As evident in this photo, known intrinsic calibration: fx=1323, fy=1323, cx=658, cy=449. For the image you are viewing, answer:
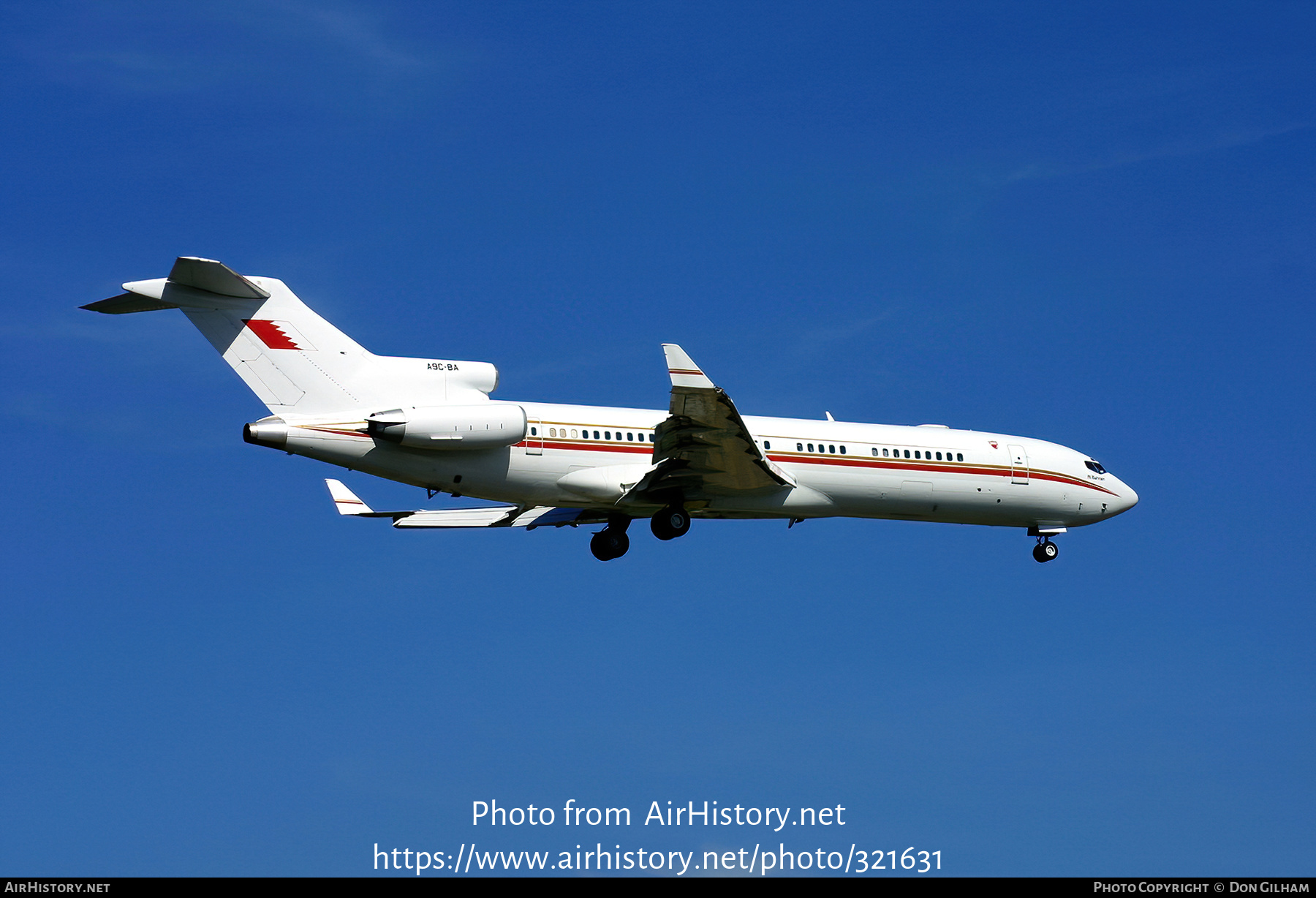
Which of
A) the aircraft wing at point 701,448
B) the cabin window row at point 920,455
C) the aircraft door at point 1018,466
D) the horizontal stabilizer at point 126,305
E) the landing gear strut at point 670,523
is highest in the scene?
the aircraft door at point 1018,466

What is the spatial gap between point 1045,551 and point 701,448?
11159 mm

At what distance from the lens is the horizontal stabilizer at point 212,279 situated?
25.5 meters

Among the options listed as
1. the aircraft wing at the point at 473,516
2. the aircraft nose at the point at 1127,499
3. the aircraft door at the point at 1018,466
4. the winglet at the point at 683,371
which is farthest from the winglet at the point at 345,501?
the aircraft nose at the point at 1127,499

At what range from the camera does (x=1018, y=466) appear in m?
33.2

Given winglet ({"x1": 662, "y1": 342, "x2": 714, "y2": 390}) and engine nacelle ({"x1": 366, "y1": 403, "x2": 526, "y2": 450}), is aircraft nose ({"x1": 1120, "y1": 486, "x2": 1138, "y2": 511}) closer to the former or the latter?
winglet ({"x1": 662, "y1": 342, "x2": 714, "y2": 390})

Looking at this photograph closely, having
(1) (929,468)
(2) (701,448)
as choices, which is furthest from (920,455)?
(2) (701,448)

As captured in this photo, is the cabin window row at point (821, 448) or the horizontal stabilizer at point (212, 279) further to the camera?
the cabin window row at point (821, 448)

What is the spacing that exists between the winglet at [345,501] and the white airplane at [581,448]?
38 mm

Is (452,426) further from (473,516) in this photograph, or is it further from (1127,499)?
(1127,499)

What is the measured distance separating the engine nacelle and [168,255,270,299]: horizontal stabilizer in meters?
3.50

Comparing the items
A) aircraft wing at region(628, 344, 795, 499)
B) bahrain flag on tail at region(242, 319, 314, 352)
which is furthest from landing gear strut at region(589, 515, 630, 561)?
bahrain flag on tail at region(242, 319, 314, 352)

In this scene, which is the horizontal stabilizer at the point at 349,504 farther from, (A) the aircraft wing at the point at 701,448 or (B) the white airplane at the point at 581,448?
(A) the aircraft wing at the point at 701,448

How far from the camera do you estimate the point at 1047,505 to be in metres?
33.7
